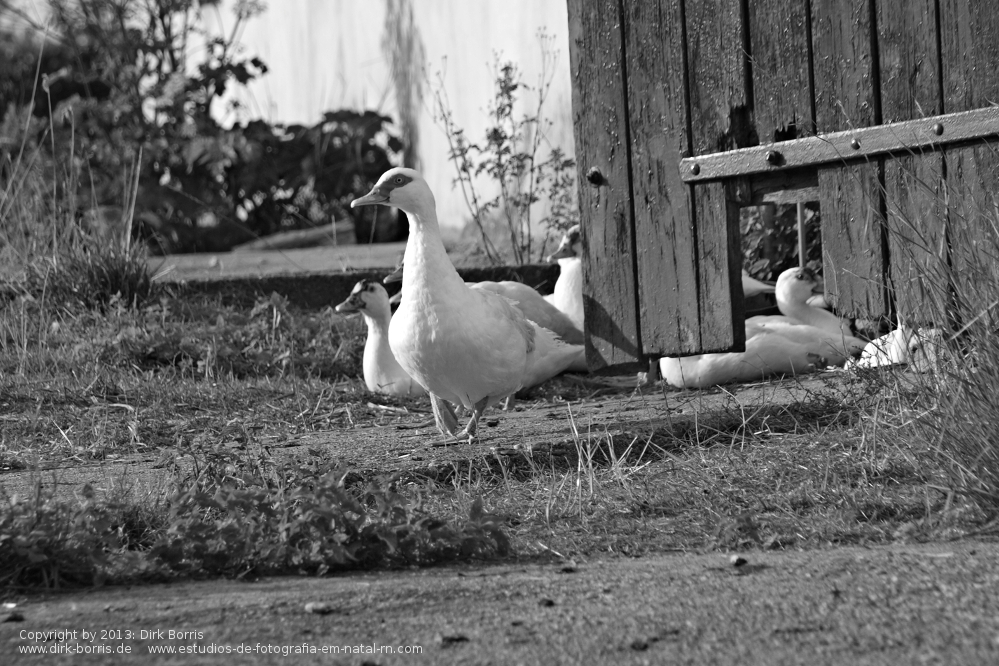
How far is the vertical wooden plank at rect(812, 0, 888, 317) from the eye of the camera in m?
3.77

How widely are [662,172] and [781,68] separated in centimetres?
57

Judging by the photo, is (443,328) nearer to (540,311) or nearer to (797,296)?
(540,311)

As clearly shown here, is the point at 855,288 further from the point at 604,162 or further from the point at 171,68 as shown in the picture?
the point at 171,68

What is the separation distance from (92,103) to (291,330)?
5211mm

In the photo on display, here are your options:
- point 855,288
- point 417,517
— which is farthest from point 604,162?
point 417,517

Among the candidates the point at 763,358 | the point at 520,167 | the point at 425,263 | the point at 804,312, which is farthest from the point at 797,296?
the point at 425,263

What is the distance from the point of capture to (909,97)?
3691 mm

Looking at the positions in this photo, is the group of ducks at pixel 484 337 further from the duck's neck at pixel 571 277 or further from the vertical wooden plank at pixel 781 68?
the vertical wooden plank at pixel 781 68

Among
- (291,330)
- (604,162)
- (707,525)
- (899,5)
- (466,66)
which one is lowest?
(707,525)

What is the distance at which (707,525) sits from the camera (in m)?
3.03

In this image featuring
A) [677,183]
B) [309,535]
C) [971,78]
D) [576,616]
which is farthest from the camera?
[677,183]

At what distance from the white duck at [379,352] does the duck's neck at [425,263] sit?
1133mm

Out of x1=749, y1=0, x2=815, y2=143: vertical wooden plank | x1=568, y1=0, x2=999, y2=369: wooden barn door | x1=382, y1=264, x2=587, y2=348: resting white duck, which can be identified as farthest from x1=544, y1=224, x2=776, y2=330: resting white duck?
x1=749, y1=0, x2=815, y2=143: vertical wooden plank

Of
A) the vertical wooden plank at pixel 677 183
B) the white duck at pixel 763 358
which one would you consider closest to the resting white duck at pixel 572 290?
the white duck at pixel 763 358
